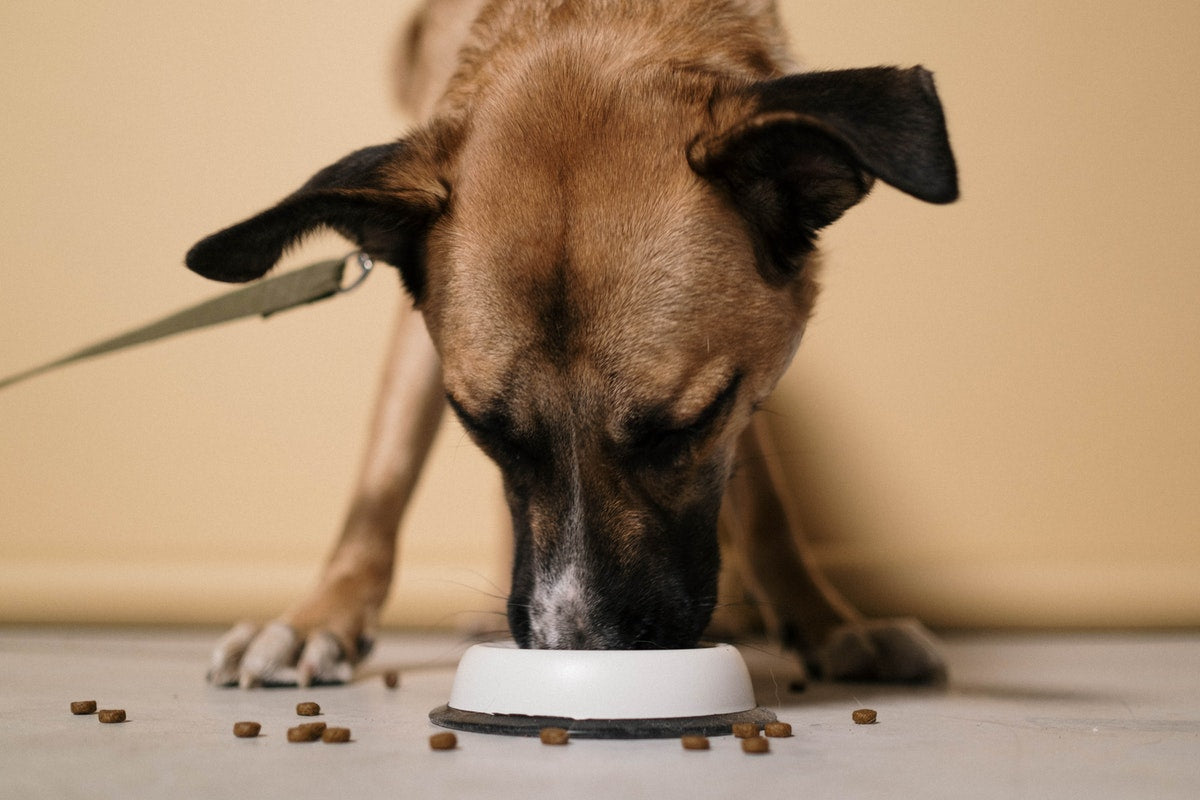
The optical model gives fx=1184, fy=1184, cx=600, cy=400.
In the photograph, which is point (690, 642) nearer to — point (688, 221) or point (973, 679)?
point (688, 221)

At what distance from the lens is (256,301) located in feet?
8.52

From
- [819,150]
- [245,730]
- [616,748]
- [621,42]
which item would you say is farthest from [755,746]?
[621,42]

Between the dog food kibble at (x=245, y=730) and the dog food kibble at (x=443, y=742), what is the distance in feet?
1.08

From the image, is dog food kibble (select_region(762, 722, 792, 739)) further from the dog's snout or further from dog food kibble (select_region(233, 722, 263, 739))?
dog food kibble (select_region(233, 722, 263, 739))

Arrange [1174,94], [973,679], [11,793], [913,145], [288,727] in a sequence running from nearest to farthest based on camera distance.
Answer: [11,793], [913,145], [288,727], [973,679], [1174,94]

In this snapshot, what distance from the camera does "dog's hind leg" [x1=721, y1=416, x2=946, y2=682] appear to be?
2793 mm

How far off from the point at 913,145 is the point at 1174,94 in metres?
3.04

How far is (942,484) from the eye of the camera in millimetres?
4375

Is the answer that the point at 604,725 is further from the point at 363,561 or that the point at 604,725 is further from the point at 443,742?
the point at 363,561

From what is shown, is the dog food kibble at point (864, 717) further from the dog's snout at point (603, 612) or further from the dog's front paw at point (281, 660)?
the dog's front paw at point (281, 660)

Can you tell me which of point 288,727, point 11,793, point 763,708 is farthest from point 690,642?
point 11,793

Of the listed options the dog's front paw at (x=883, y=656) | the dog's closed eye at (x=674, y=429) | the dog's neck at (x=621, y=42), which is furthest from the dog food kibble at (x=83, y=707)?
the dog's front paw at (x=883, y=656)

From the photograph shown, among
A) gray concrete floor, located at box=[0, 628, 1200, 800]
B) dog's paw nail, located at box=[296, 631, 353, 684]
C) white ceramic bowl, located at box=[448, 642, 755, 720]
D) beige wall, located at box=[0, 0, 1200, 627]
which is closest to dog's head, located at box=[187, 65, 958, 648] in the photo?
white ceramic bowl, located at box=[448, 642, 755, 720]

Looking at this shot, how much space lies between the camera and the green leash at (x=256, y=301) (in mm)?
2555
